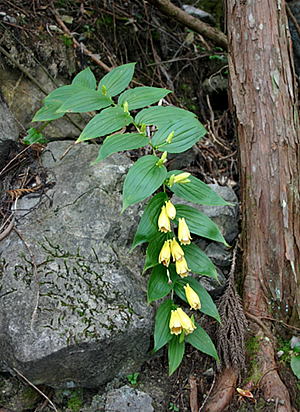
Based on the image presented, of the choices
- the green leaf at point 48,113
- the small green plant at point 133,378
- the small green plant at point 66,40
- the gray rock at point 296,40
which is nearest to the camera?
the small green plant at point 133,378

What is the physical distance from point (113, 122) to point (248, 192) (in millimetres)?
1194

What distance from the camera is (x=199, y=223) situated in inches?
74.3

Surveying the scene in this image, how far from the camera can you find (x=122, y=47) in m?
3.54

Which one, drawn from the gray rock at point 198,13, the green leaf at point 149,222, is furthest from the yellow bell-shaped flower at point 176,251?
the gray rock at point 198,13

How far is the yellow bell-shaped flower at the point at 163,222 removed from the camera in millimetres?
1735

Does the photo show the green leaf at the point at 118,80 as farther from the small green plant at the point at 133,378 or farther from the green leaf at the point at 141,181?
the small green plant at the point at 133,378

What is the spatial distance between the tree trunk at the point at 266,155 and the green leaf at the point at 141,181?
102 cm

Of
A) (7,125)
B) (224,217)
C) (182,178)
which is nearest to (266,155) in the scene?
(224,217)

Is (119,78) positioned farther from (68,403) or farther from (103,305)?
(68,403)

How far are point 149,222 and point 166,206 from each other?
5.2 inches

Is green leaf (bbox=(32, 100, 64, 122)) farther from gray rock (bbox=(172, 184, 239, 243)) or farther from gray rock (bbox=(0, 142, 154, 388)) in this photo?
gray rock (bbox=(172, 184, 239, 243))

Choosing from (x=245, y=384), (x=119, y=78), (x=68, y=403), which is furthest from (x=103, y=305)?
(x=119, y=78)

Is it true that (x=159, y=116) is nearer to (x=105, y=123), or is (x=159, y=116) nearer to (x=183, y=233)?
(x=105, y=123)

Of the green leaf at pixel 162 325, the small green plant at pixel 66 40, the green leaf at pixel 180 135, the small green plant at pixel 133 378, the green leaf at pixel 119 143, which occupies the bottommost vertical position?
the small green plant at pixel 133 378
